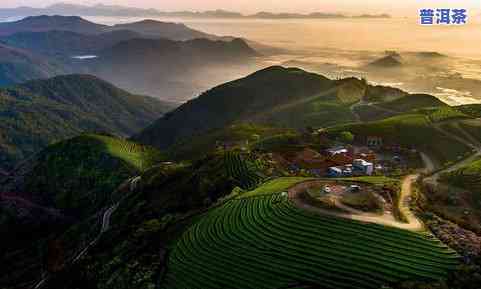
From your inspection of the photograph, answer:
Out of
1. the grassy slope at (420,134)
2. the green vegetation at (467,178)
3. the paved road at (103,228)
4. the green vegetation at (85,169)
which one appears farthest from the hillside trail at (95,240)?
the green vegetation at (467,178)

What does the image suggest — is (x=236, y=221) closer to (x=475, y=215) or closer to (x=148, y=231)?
(x=148, y=231)

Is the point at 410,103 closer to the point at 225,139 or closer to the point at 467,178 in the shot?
the point at 225,139

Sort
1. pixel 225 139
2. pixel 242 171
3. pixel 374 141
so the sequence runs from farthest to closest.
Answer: pixel 225 139, pixel 374 141, pixel 242 171

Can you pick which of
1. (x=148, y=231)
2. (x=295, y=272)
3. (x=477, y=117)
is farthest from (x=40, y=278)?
(x=477, y=117)

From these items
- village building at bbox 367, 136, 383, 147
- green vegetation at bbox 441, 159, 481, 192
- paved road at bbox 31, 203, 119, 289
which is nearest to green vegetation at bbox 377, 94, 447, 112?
village building at bbox 367, 136, 383, 147

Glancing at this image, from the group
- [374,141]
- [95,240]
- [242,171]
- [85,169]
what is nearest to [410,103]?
[374,141]

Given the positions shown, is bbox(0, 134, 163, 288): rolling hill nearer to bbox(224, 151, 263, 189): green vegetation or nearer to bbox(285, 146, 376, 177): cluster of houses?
bbox(224, 151, 263, 189): green vegetation

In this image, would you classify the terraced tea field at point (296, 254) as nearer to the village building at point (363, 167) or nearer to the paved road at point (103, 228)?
the village building at point (363, 167)
